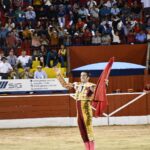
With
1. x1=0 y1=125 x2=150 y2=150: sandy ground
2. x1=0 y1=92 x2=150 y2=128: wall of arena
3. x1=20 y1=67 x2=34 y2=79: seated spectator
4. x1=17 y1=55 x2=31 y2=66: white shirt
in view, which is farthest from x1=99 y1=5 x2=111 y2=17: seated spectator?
x1=0 y1=125 x2=150 y2=150: sandy ground

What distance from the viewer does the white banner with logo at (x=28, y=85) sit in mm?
15852

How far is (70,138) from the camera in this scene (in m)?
12.6

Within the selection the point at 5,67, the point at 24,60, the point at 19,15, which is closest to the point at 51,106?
the point at 5,67

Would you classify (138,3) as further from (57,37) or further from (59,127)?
(59,127)

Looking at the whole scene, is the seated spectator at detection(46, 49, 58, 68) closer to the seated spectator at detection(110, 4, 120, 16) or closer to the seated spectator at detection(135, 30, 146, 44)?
the seated spectator at detection(135, 30, 146, 44)

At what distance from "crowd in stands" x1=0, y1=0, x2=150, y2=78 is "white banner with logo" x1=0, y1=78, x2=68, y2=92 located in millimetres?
1068

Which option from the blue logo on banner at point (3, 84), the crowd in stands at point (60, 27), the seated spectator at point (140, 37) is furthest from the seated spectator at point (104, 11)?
the blue logo on banner at point (3, 84)

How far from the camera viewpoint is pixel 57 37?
18.8 metres

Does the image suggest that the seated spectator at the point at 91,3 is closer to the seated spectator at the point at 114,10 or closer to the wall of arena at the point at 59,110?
the seated spectator at the point at 114,10

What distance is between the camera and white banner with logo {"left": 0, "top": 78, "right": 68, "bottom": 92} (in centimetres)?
1585

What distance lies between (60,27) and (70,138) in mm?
7490

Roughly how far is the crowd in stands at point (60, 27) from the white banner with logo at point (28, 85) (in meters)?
1.07

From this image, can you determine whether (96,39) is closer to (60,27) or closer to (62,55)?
(60,27)

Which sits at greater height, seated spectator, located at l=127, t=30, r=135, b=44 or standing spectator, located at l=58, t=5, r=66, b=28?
standing spectator, located at l=58, t=5, r=66, b=28
